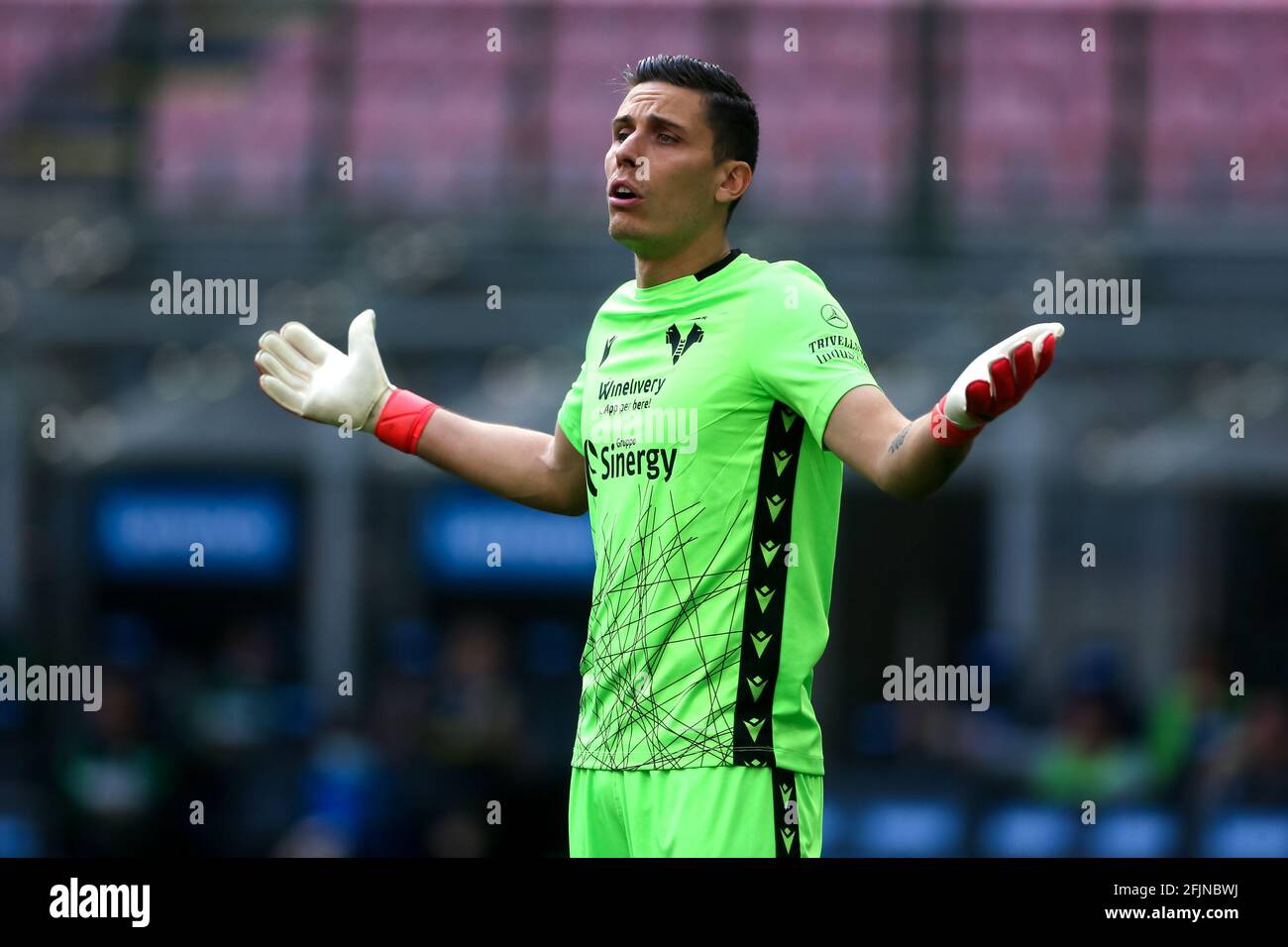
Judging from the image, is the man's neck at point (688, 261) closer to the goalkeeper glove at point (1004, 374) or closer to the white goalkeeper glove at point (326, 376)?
the white goalkeeper glove at point (326, 376)

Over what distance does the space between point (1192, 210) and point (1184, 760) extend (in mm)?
4643

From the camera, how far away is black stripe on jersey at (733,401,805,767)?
9.67 feet

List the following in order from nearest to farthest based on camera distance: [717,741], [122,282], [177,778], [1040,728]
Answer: [717,741], [177,778], [1040,728], [122,282]

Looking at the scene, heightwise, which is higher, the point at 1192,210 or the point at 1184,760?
the point at 1192,210

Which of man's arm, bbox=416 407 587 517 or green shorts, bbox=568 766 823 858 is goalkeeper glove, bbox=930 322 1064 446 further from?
man's arm, bbox=416 407 587 517

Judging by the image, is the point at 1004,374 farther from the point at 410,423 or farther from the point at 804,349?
the point at 410,423

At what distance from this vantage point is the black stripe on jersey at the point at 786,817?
2941mm

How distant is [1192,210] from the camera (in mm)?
12195

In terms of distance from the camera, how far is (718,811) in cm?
293

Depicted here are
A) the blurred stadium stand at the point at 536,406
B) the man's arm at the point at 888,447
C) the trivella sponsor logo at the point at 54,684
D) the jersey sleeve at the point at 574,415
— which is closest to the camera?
the man's arm at the point at 888,447

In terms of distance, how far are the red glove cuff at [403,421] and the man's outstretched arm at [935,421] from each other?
1.01 metres

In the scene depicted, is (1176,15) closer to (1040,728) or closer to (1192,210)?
(1192,210)

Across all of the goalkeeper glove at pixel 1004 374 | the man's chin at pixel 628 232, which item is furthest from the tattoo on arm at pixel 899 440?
the man's chin at pixel 628 232
